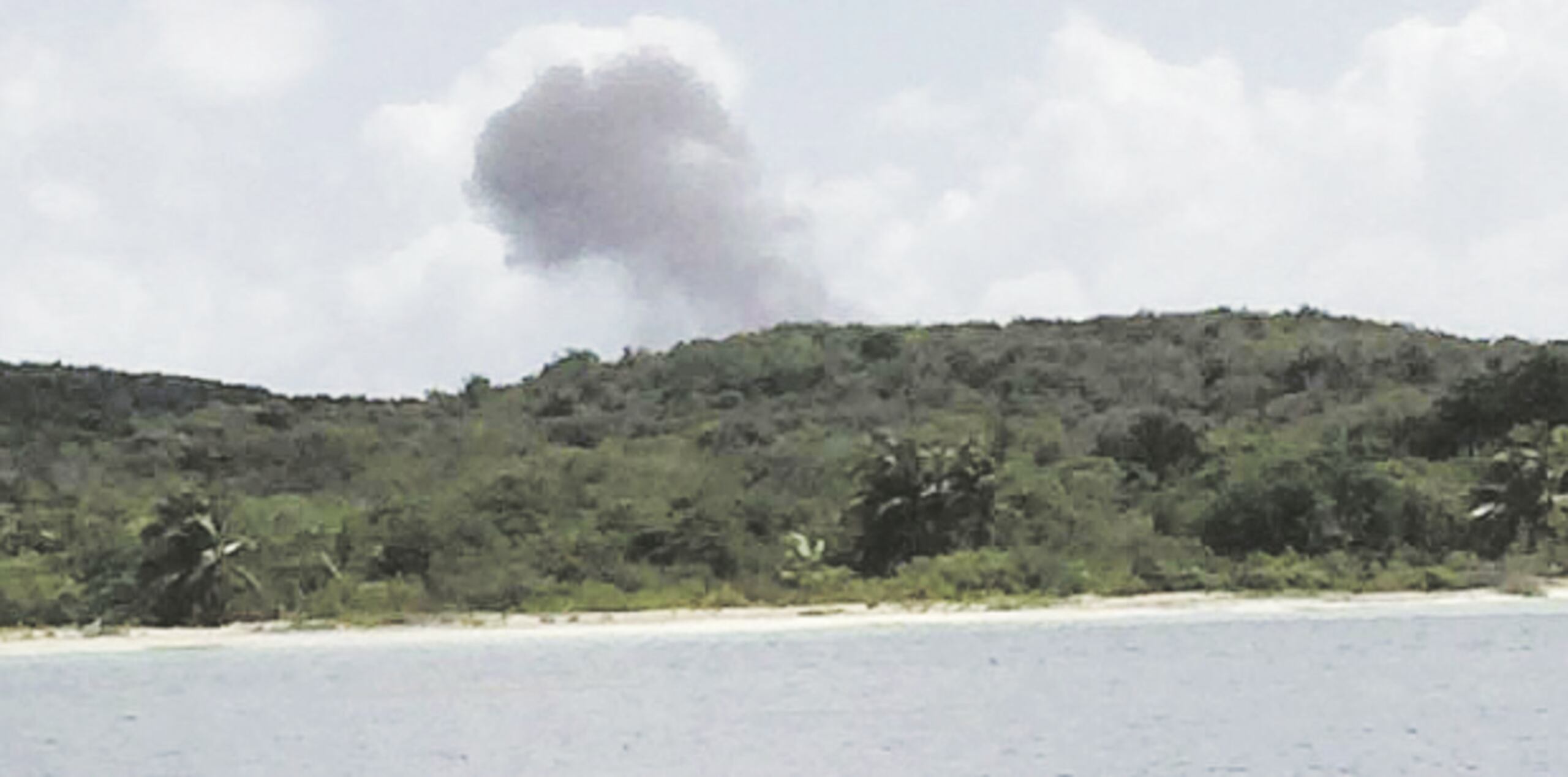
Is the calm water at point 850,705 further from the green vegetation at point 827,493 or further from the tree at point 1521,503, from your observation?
the tree at point 1521,503

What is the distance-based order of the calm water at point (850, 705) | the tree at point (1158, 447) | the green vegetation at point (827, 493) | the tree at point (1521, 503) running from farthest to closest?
the tree at point (1158, 447)
the tree at point (1521, 503)
the green vegetation at point (827, 493)
the calm water at point (850, 705)

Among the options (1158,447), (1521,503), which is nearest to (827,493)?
(1158,447)

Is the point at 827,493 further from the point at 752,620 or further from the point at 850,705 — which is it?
the point at 850,705

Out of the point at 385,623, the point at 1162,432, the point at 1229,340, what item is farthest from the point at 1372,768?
the point at 1229,340

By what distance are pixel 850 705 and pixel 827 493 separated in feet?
132

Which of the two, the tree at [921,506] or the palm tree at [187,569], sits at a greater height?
the tree at [921,506]

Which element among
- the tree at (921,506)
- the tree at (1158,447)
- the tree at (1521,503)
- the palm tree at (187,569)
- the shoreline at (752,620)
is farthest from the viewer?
the tree at (1158,447)

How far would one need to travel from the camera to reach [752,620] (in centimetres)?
5925

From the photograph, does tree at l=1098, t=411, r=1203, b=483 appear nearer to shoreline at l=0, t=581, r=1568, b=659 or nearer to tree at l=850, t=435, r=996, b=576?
tree at l=850, t=435, r=996, b=576

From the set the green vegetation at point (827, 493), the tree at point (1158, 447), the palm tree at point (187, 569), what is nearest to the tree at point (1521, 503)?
the green vegetation at point (827, 493)

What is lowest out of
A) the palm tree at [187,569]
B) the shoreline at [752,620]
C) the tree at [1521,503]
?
the shoreline at [752,620]

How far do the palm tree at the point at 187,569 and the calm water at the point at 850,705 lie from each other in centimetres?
741

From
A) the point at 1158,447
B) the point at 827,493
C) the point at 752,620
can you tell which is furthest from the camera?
the point at 1158,447

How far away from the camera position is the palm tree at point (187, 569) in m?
61.3
